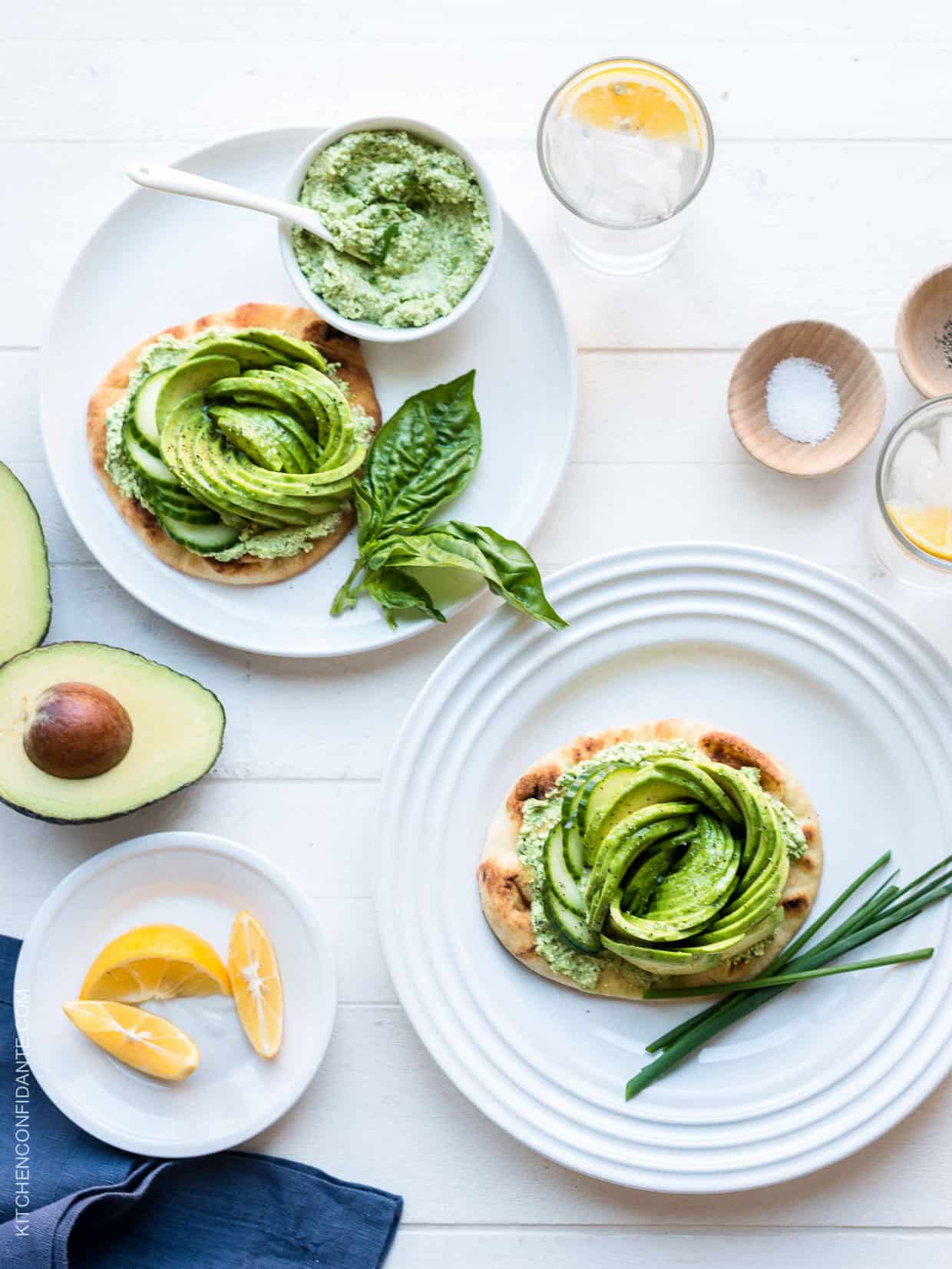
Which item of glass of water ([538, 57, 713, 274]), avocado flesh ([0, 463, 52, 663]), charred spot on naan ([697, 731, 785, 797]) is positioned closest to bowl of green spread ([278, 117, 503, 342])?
glass of water ([538, 57, 713, 274])

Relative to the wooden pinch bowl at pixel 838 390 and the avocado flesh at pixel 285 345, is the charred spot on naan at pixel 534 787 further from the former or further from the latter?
the avocado flesh at pixel 285 345

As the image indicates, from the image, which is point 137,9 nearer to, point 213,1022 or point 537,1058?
point 213,1022

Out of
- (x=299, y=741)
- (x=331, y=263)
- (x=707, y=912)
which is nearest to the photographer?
(x=707, y=912)

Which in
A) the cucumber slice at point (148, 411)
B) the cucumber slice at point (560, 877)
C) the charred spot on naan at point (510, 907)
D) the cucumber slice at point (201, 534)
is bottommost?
the charred spot on naan at point (510, 907)

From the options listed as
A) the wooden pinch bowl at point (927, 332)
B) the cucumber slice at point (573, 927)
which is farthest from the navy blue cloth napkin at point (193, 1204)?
the wooden pinch bowl at point (927, 332)

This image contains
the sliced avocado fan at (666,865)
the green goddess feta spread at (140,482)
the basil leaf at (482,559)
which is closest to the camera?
the sliced avocado fan at (666,865)

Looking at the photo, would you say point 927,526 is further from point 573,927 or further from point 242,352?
point 242,352

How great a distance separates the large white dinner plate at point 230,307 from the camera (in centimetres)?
267

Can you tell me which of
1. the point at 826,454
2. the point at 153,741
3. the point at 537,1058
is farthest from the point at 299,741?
the point at 826,454

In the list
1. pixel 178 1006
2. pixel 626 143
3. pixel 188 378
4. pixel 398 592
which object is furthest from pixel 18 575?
pixel 626 143

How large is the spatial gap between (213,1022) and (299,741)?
0.60 meters

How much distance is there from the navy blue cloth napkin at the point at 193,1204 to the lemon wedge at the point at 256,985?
0.30 metres

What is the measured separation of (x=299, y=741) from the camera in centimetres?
274

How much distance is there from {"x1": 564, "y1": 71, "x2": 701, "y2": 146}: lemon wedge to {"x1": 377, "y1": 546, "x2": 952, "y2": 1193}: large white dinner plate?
0.86m
